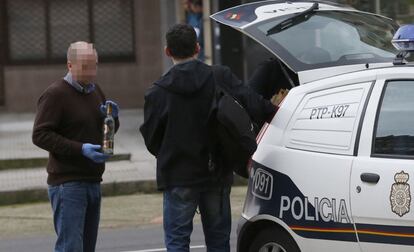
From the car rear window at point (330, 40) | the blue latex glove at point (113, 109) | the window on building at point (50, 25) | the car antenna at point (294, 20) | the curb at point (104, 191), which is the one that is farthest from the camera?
the window on building at point (50, 25)

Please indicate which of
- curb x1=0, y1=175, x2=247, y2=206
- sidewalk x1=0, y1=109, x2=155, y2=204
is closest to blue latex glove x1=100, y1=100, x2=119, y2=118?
curb x1=0, y1=175, x2=247, y2=206

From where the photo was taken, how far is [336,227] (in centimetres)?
528

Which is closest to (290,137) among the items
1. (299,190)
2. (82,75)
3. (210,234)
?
(299,190)

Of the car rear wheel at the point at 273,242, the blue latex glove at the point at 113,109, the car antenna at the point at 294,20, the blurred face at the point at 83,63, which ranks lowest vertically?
the car rear wheel at the point at 273,242

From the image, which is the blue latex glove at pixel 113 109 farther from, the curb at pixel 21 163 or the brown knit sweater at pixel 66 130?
the curb at pixel 21 163

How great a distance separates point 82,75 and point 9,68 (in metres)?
11.8

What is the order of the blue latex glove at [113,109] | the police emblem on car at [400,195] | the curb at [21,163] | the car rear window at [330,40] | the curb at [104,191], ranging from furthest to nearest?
1. the curb at [21,163]
2. the curb at [104,191]
3. the car rear window at [330,40]
4. the blue latex glove at [113,109]
5. the police emblem on car at [400,195]

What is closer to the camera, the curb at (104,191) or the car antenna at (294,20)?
the car antenna at (294,20)

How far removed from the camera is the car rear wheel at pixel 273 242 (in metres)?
5.60

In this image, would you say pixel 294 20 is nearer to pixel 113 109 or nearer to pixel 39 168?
pixel 113 109

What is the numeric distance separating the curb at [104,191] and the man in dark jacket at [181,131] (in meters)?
5.69

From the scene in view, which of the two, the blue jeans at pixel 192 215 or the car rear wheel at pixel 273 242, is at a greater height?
the blue jeans at pixel 192 215

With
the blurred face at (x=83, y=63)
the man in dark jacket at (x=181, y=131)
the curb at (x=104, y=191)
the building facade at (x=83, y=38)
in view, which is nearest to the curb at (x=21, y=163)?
the curb at (x=104, y=191)

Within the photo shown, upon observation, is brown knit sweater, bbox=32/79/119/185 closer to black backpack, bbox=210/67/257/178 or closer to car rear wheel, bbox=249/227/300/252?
black backpack, bbox=210/67/257/178
